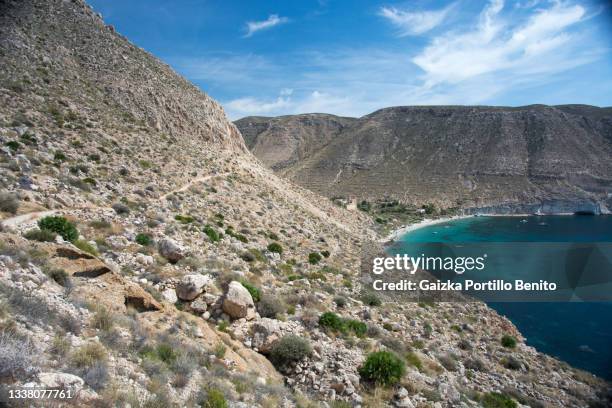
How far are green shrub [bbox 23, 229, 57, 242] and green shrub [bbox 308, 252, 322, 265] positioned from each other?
48.2 ft

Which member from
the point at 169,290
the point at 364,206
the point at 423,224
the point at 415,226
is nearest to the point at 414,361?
the point at 169,290

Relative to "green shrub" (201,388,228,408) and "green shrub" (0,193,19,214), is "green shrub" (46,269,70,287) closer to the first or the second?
"green shrub" (201,388,228,408)

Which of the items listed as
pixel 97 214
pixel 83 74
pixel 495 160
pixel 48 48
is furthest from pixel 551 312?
pixel 495 160

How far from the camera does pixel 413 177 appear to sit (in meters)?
96.5

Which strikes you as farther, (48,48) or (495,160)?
(495,160)

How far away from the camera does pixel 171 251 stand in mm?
13453

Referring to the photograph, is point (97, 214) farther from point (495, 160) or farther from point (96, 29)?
point (495, 160)

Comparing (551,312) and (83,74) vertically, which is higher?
(83,74)

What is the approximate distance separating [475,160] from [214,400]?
105 metres

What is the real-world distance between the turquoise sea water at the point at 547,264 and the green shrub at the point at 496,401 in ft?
38.7

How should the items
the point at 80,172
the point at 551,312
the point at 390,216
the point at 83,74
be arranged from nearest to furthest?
1. the point at 80,172
2. the point at 551,312
3. the point at 83,74
4. the point at 390,216

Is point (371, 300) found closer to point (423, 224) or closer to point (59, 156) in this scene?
point (59, 156)

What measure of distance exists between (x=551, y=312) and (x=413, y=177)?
231 ft

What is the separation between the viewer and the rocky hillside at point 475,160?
90.7 metres
